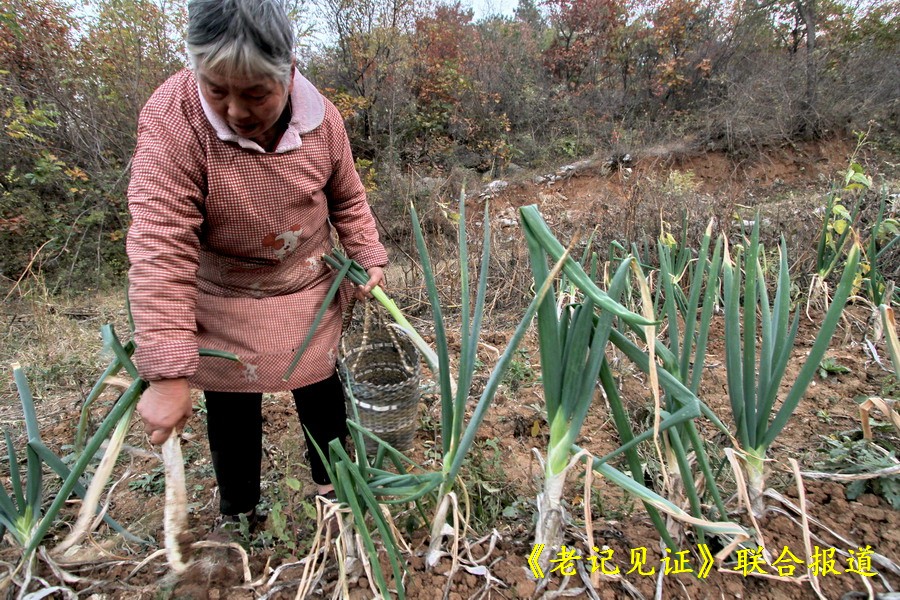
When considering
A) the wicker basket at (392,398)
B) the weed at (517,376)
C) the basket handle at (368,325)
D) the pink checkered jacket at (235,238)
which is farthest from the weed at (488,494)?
the weed at (517,376)

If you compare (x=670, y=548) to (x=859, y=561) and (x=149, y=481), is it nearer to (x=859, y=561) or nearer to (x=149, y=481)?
(x=859, y=561)

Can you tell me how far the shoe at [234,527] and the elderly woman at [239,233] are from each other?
20mm

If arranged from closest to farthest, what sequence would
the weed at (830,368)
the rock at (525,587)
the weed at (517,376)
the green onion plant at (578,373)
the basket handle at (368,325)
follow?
the green onion plant at (578,373) < the rock at (525,587) < the basket handle at (368,325) < the weed at (830,368) < the weed at (517,376)

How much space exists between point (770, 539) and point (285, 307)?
1.27 metres

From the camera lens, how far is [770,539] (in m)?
1.00

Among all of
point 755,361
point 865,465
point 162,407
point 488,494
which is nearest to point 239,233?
point 162,407

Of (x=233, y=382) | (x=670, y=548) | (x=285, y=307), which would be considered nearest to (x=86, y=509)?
(x=233, y=382)

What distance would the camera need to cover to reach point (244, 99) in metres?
0.96

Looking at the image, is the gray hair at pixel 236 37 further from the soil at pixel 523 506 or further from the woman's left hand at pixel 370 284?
the soil at pixel 523 506

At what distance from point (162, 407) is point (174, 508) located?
242mm

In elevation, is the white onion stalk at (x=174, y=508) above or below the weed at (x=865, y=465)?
above

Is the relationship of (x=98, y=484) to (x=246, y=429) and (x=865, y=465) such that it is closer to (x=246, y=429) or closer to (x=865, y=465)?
(x=246, y=429)

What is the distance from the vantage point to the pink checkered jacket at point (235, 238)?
3.34ft

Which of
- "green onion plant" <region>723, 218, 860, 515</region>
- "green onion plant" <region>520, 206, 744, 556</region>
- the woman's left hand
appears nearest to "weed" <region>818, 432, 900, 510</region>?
"green onion plant" <region>723, 218, 860, 515</region>
